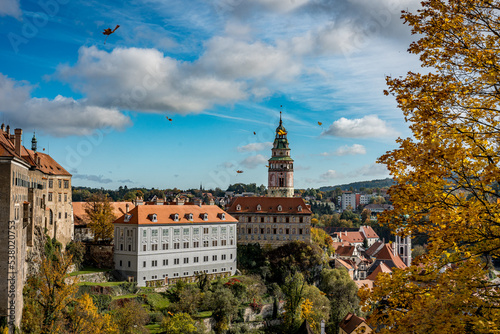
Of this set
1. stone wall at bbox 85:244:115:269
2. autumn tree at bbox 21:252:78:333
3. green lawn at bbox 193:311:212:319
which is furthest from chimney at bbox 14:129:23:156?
green lawn at bbox 193:311:212:319

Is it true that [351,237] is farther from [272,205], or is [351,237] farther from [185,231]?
[185,231]

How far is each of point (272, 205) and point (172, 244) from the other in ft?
61.2

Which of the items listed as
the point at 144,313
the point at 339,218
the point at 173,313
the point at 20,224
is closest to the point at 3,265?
the point at 20,224

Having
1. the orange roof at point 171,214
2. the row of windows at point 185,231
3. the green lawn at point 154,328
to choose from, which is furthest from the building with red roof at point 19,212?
the green lawn at point 154,328

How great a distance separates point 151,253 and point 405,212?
147 ft

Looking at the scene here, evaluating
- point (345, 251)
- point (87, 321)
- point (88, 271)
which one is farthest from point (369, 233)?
point (87, 321)

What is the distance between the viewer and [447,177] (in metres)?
9.49

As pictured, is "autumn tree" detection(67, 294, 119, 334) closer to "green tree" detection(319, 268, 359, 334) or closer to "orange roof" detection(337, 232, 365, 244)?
"green tree" detection(319, 268, 359, 334)

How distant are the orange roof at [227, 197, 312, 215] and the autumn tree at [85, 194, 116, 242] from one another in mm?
18054

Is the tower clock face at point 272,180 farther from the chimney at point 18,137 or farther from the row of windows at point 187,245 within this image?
the chimney at point 18,137

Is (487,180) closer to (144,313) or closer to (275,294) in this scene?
(144,313)

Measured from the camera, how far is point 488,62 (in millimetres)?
9445

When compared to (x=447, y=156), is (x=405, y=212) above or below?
below

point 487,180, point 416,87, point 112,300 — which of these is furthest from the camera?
point 112,300
